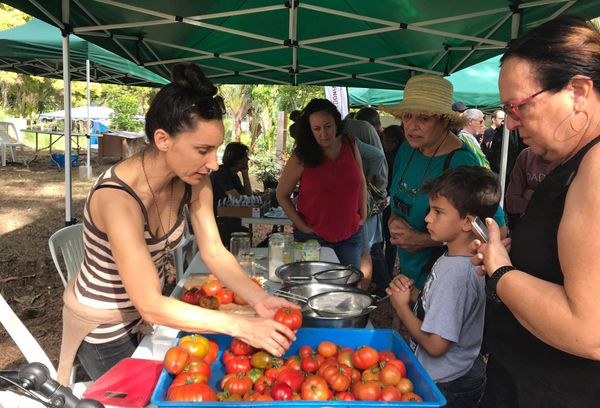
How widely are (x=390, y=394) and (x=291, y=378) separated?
0.30m

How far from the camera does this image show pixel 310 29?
472 centimetres

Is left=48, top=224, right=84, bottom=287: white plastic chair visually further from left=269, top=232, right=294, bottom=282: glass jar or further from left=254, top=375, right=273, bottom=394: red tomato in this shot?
left=254, top=375, right=273, bottom=394: red tomato

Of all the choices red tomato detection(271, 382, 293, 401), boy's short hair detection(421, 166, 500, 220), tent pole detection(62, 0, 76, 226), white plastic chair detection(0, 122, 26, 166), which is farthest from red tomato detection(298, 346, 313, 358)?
white plastic chair detection(0, 122, 26, 166)

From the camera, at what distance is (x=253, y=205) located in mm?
5258

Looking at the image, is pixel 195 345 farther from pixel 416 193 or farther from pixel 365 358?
pixel 416 193

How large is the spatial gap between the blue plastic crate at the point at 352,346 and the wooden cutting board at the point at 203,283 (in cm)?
36

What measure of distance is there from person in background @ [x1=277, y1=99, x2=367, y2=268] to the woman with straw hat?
0.99 metres

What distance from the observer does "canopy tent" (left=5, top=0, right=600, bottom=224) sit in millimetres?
3805

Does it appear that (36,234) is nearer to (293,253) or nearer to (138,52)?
(138,52)

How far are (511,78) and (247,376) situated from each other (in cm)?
112

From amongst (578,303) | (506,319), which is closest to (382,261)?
(506,319)

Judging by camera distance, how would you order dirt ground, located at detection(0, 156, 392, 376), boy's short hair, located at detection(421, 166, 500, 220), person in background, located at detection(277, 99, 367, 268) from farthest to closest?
dirt ground, located at detection(0, 156, 392, 376) < person in background, located at detection(277, 99, 367, 268) < boy's short hair, located at detection(421, 166, 500, 220)

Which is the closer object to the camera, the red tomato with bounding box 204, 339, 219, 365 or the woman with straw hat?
the red tomato with bounding box 204, 339, 219, 365

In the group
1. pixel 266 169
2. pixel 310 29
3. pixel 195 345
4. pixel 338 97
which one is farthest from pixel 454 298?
pixel 266 169
